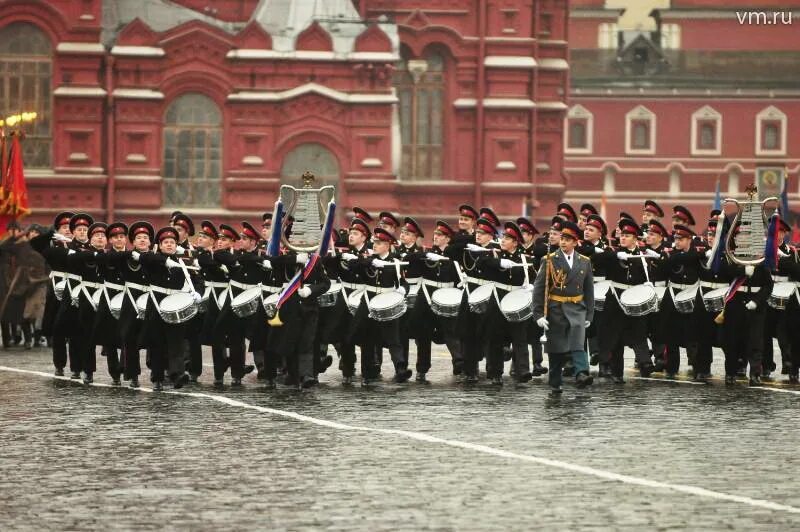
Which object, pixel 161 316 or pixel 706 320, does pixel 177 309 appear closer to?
pixel 161 316

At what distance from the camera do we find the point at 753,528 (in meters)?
9.73

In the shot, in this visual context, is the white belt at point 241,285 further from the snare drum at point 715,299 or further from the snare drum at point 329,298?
the snare drum at point 715,299

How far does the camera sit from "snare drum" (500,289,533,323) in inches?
721

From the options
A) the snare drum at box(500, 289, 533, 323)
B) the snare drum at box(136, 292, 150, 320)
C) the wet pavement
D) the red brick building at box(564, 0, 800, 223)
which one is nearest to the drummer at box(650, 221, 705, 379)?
the wet pavement

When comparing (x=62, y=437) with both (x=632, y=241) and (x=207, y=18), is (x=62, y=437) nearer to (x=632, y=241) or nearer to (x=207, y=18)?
(x=632, y=241)

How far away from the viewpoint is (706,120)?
69812mm

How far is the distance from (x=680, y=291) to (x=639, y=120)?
171 feet

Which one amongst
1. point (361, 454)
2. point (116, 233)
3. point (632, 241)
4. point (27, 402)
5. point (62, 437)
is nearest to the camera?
point (361, 454)

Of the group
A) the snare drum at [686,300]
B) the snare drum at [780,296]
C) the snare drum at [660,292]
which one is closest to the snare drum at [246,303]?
the snare drum at [660,292]

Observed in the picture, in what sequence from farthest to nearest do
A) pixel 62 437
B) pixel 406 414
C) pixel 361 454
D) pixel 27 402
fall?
pixel 27 402
pixel 406 414
pixel 62 437
pixel 361 454

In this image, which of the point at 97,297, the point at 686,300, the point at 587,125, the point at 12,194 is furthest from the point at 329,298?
the point at 587,125

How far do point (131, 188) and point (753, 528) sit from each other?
34953mm

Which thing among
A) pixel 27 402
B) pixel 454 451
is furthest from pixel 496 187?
pixel 454 451
